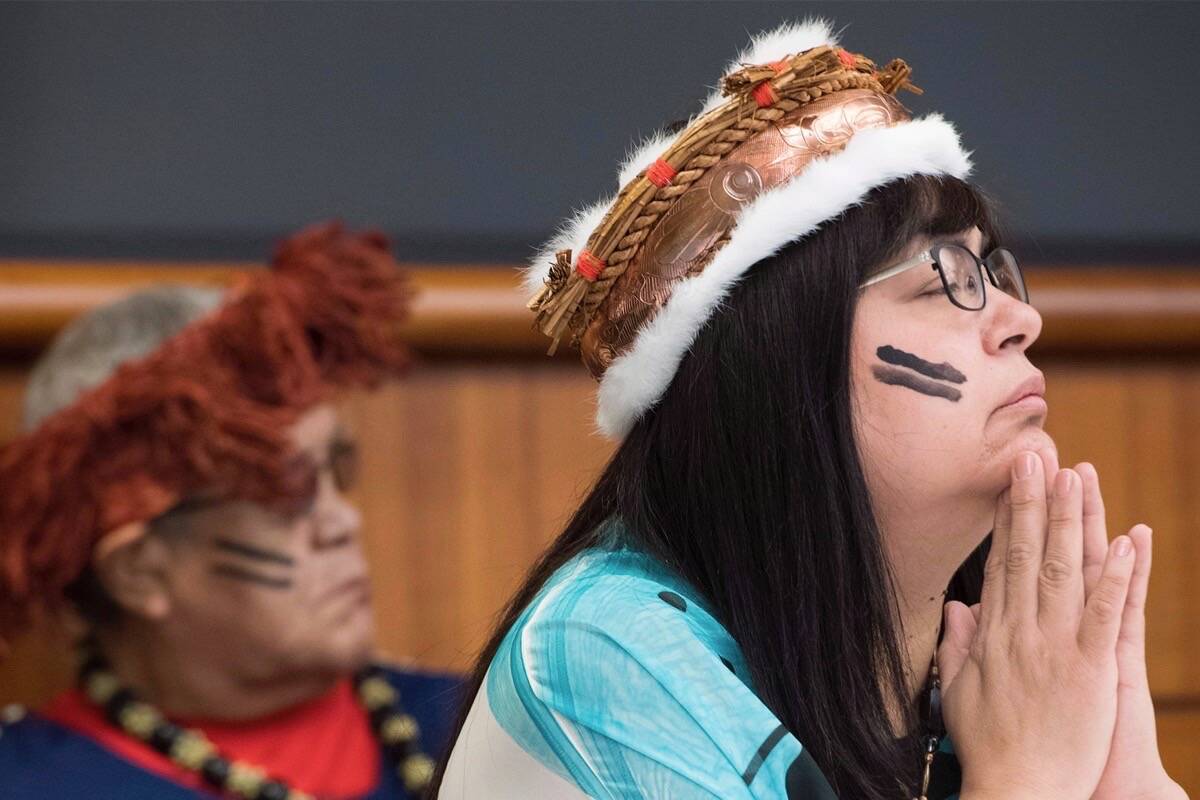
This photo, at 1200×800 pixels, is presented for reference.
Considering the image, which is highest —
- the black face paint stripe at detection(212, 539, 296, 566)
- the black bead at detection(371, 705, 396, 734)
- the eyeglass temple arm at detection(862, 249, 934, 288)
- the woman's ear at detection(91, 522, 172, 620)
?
→ the eyeglass temple arm at detection(862, 249, 934, 288)

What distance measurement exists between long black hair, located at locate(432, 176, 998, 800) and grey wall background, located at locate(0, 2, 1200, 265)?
972mm

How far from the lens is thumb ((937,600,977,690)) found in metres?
1.13

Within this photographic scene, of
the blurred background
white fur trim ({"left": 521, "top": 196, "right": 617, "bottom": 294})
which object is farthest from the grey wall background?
white fur trim ({"left": 521, "top": 196, "right": 617, "bottom": 294})

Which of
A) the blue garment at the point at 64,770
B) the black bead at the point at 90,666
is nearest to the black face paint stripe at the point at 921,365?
the blue garment at the point at 64,770

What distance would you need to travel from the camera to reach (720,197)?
3.72 feet

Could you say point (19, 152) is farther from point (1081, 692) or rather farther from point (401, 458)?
point (1081, 692)

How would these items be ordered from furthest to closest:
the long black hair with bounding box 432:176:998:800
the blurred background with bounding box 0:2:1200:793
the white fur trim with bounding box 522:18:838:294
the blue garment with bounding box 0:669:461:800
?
the blurred background with bounding box 0:2:1200:793
the blue garment with bounding box 0:669:461:800
the white fur trim with bounding box 522:18:838:294
the long black hair with bounding box 432:176:998:800

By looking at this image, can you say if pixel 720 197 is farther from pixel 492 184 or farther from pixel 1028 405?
pixel 492 184

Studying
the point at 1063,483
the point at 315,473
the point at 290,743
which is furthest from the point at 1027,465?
the point at 290,743

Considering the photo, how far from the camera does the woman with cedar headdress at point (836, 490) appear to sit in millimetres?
1039

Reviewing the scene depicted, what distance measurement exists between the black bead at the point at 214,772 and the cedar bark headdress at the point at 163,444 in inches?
10.0

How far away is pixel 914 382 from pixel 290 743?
40.6 inches

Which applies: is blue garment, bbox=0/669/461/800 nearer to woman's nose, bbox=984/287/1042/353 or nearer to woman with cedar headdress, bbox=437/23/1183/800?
woman with cedar headdress, bbox=437/23/1183/800

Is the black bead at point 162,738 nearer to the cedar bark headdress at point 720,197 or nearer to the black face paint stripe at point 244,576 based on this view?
the black face paint stripe at point 244,576
